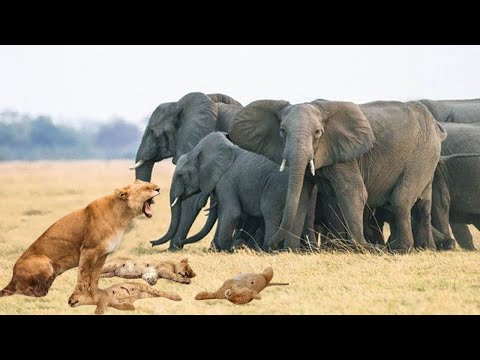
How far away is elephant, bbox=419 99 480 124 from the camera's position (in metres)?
18.8

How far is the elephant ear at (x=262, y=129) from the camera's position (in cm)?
1600

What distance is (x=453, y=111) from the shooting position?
62.1 feet

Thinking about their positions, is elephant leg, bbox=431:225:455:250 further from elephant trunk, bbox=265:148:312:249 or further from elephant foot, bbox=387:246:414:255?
elephant trunk, bbox=265:148:312:249

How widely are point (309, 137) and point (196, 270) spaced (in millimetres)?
1985

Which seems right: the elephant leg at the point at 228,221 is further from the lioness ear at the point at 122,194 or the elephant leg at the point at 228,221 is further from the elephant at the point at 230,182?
the lioness ear at the point at 122,194

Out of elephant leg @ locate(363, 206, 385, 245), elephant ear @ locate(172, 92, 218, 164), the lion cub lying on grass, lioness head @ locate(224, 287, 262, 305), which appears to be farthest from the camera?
elephant ear @ locate(172, 92, 218, 164)

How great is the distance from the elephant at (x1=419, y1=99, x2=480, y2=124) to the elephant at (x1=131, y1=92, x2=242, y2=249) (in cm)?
256

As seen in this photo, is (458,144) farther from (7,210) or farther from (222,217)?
(7,210)

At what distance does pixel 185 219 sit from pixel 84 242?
6.12 meters

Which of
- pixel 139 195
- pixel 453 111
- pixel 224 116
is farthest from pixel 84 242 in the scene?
pixel 453 111

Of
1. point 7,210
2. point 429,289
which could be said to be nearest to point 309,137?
point 429,289

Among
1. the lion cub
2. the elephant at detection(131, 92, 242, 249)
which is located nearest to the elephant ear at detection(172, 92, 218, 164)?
the elephant at detection(131, 92, 242, 249)

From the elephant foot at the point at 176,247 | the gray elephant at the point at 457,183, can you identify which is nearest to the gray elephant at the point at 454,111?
the gray elephant at the point at 457,183

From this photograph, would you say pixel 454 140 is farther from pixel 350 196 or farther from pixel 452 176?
pixel 350 196
